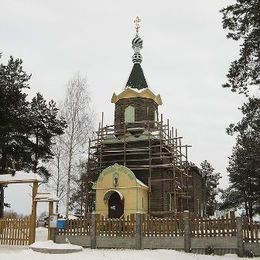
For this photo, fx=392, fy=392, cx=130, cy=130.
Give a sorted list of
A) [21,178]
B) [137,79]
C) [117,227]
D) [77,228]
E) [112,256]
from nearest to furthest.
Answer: [112,256]
[117,227]
[21,178]
[77,228]
[137,79]

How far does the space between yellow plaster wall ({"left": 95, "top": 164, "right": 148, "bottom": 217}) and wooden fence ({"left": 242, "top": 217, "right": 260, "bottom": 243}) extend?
35.7 feet

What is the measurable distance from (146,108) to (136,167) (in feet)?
16.2

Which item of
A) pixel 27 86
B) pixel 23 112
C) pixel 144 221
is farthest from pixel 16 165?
pixel 144 221

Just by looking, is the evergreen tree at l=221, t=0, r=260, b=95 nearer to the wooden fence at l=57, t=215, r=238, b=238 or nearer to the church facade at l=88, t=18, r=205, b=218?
the wooden fence at l=57, t=215, r=238, b=238

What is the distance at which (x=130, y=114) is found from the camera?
2980 centimetres

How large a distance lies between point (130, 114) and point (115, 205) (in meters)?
7.09

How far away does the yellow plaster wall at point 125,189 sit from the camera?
25.6 metres

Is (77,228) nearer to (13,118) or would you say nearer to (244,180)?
(13,118)

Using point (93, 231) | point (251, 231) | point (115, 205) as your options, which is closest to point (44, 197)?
point (93, 231)

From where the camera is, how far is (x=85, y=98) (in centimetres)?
3158

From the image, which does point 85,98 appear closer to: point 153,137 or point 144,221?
point 153,137

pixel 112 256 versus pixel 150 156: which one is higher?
pixel 150 156

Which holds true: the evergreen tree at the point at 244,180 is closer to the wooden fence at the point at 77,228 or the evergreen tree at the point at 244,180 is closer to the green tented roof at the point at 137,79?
the green tented roof at the point at 137,79

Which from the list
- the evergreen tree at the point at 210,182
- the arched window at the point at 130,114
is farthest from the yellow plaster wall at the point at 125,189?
the evergreen tree at the point at 210,182
